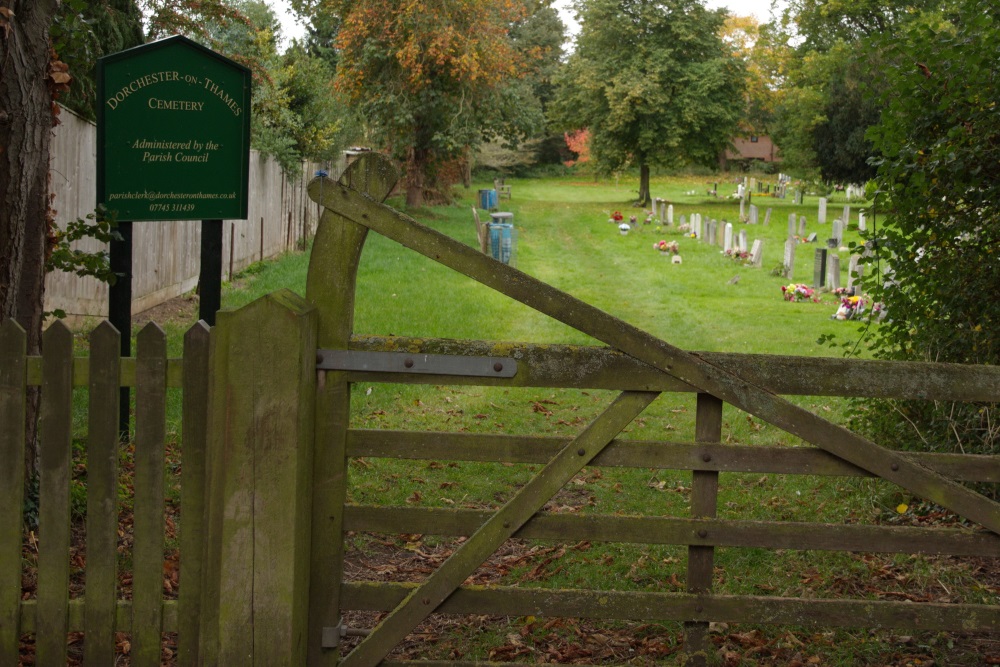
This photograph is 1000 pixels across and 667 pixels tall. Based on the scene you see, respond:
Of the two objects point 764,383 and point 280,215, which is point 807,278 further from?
point 764,383

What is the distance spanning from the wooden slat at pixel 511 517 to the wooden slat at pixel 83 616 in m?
0.73

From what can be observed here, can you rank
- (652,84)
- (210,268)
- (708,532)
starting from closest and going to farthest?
(708,532), (210,268), (652,84)

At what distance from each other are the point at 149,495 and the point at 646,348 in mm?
1833

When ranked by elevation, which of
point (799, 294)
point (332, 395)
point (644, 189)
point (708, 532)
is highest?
point (644, 189)

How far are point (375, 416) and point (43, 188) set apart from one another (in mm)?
4384

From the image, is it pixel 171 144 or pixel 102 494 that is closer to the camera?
pixel 102 494

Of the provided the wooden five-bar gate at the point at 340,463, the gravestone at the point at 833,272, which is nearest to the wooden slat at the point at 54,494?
the wooden five-bar gate at the point at 340,463

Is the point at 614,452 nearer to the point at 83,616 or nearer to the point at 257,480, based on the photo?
the point at 257,480

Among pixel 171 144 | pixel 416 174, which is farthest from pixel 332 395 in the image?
pixel 416 174

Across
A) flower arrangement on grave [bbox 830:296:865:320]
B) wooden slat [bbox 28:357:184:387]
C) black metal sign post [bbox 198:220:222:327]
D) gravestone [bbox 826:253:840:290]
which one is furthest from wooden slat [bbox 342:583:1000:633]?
gravestone [bbox 826:253:840:290]

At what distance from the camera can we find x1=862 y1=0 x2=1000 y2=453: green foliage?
642 cm

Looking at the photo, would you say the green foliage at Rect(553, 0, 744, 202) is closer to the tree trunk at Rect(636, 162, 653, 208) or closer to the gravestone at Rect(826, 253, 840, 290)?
the tree trunk at Rect(636, 162, 653, 208)

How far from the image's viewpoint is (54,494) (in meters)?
3.76

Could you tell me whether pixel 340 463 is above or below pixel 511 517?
above
